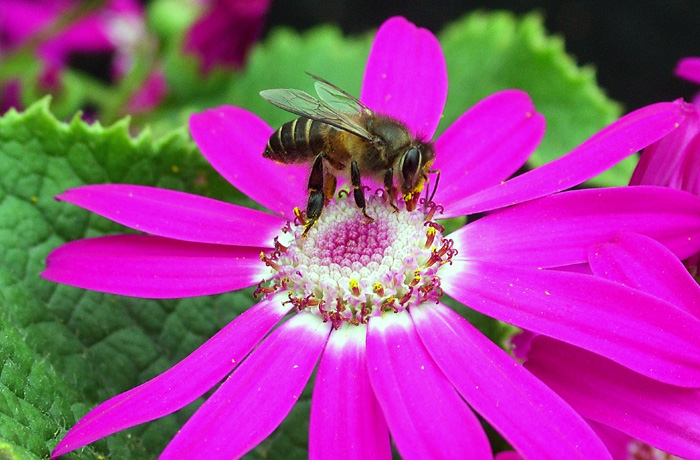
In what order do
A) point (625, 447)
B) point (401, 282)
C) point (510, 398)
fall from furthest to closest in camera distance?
1. point (625, 447)
2. point (401, 282)
3. point (510, 398)

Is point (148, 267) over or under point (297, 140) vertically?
under

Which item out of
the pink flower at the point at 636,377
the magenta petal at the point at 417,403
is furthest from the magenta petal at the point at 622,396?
the magenta petal at the point at 417,403

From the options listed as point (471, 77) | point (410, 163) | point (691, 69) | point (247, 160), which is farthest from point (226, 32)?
point (691, 69)

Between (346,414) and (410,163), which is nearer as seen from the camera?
(346,414)

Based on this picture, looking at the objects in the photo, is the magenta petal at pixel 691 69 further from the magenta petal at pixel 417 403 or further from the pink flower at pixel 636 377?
the magenta petal at pixel 417 403

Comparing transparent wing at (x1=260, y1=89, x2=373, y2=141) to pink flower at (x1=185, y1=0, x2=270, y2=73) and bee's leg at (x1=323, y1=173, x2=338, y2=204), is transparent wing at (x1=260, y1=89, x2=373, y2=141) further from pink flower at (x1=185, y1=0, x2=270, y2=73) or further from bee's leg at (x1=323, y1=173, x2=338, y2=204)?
pink flower at (x1=185, y1=0, x2=270, y2=73)

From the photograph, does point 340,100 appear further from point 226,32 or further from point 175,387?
point 226,32

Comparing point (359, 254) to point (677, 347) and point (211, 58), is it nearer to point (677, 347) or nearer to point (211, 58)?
point (677, 347)
